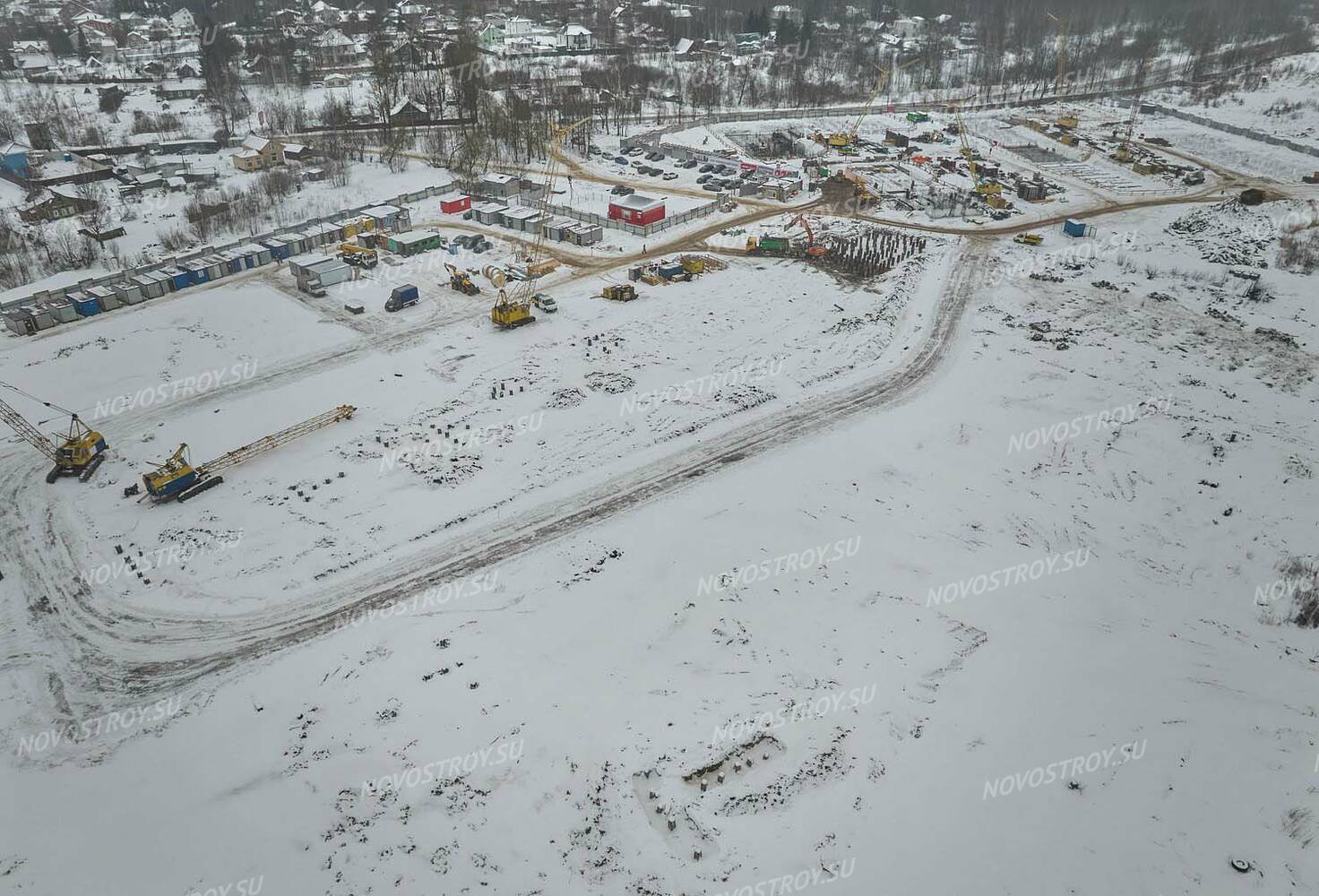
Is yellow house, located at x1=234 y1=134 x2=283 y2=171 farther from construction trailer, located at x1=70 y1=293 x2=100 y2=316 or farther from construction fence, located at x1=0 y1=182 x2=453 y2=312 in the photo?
construction trailer, located at x1=70 y1=293 x2=100 y2=316

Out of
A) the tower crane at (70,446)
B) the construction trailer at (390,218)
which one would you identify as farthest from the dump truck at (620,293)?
the tower crane at (70,446)

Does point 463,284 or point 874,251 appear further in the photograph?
point 874,251

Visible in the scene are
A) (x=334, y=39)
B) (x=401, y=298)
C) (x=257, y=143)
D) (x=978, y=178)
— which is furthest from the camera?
(x=334, y=39)

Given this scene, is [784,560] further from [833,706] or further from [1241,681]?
[1241,681]

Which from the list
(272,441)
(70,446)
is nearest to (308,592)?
(272,441)

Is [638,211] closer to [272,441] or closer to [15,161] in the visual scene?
[272,441]

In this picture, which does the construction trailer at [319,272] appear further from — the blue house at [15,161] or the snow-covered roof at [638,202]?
the blue house at [15,161]
